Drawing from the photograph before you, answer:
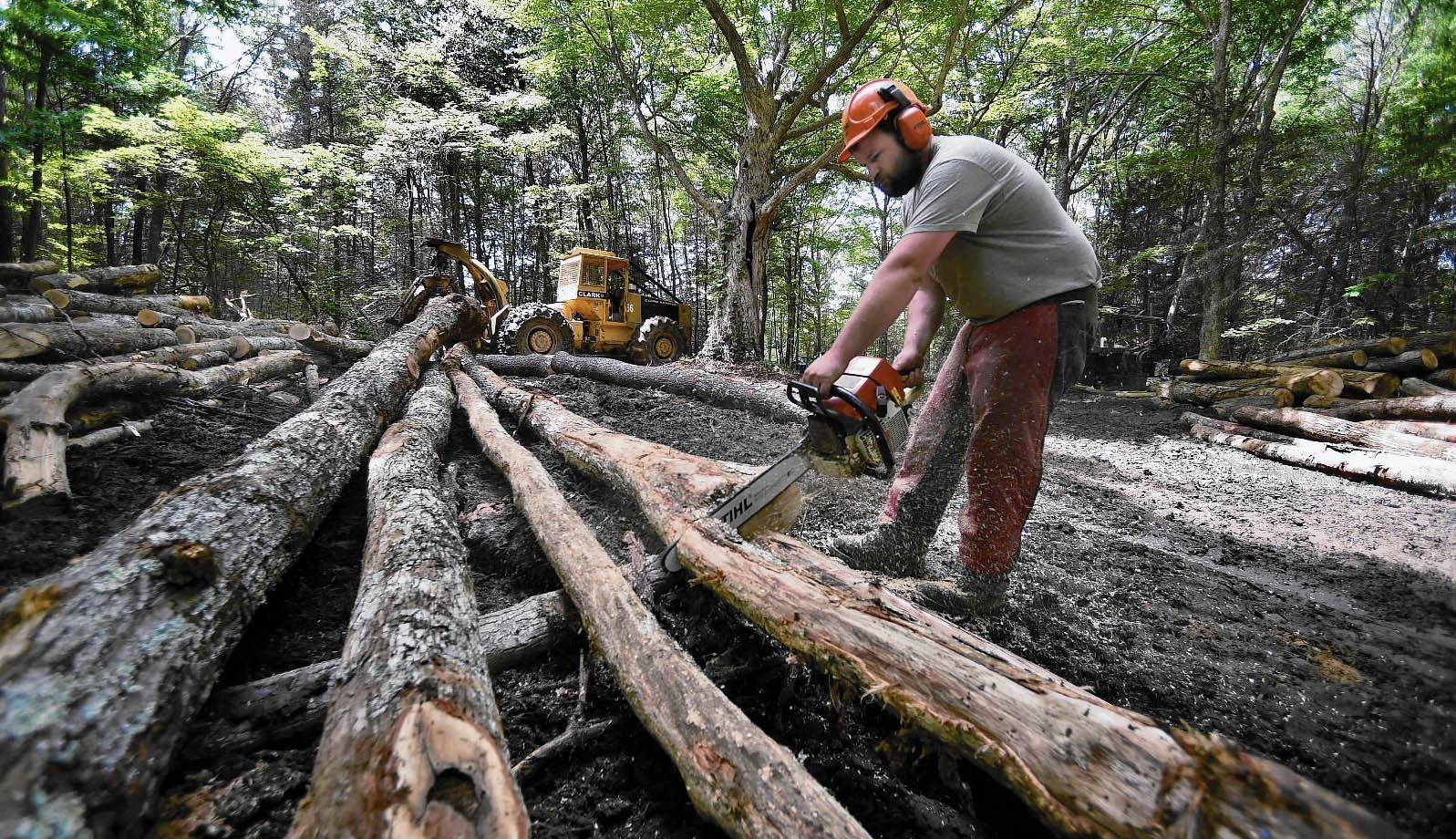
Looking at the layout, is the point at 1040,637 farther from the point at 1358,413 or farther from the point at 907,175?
the point at 1358,413

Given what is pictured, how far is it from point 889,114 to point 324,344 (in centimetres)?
938

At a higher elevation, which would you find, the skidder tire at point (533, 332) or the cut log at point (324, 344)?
the skidder tire at point (533, 332)

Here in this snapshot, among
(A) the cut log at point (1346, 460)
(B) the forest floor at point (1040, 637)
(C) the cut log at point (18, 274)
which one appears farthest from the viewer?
(C) the cut log at point (18, 274)

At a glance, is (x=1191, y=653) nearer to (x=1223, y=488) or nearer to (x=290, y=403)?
(x=1223, y=488)

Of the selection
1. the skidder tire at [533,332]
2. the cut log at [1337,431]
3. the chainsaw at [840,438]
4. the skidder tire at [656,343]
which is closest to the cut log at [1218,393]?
the cut log at [1337,431]

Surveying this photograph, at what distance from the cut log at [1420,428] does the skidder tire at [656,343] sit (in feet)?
29.8

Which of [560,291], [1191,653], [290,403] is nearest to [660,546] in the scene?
[1191,653]

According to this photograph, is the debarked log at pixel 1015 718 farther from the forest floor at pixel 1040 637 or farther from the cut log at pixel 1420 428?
the cut log at pixel 1420 428

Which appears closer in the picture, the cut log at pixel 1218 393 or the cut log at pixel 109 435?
the cut log at pixel 109 435

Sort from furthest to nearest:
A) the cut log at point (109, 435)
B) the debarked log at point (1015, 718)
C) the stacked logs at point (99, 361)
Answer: the cut log at point (109, 435) → the stacked logs at point (99, 361) → the debarked log at point (1015, 718)

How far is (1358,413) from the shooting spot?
477 cm

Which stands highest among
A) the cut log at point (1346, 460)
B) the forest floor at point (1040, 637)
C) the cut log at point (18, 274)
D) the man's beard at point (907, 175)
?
the man's beard at point (907, 175)

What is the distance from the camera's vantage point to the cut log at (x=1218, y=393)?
537 cm

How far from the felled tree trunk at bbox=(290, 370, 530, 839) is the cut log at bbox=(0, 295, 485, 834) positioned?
0.32 m
